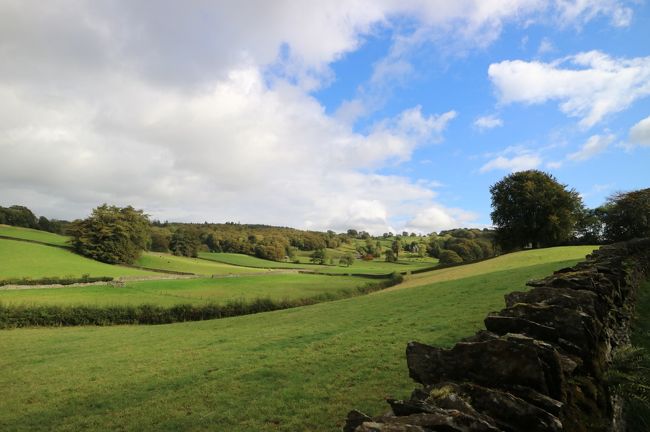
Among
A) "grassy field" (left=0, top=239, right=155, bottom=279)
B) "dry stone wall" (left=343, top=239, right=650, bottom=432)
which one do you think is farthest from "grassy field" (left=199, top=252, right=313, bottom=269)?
"dry stone wall" (left=343, top=239, right=650, bottom=432)

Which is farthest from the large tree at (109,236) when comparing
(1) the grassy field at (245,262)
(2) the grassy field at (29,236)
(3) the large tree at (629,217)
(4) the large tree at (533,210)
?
(3) the large tree at (629,217)

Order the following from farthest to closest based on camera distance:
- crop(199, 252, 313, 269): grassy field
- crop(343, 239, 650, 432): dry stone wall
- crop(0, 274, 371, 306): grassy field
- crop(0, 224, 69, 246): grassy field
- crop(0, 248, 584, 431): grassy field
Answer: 1. crop(199, 252, 313, 269): grassy field
2. crop(0, 224, 69, 246): grassy field
3. crop(0, 274, 371, 306): grassy field
4. crop(0, 248, 584, 431): grassy field
5. crop(343, 239, 650, 432): dry stone wall

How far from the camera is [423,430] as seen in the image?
3000mm

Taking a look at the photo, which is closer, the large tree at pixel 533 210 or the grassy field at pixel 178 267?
the large tree at pixel 533 210

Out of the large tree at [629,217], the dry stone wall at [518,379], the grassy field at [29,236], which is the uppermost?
the large tree at [629,217]

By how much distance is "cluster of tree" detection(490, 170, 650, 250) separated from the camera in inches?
2464

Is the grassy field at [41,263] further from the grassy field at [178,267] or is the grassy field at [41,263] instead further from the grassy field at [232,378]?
the grassy field at [232,378]

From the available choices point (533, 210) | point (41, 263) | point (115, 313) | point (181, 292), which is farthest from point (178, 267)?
point (533, 210)

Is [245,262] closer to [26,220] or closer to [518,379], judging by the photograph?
[26,220]

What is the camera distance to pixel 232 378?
473 inches

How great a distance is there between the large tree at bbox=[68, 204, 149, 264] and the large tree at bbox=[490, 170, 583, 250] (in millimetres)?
86647

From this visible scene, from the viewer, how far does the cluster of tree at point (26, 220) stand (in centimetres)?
13475

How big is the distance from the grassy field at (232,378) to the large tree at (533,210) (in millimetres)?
54027

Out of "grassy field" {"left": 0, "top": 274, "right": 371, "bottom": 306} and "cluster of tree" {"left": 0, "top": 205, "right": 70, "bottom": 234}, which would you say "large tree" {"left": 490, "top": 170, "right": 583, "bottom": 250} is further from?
"cluster of tree" {"left": 0, "top": 205, "right": 70, "bottom": 234}
